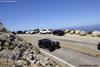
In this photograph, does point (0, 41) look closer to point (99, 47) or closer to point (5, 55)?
point (5, 55)

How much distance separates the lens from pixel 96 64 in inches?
1111

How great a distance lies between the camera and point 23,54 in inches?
958

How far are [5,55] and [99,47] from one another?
871 inches

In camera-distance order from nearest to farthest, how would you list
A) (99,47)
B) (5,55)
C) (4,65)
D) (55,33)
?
(4,65) < (5,55) < (99,47) < (55,33)

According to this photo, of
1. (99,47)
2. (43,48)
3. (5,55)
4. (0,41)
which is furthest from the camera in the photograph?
(43,48)

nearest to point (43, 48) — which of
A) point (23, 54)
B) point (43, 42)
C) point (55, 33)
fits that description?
point (43, 42)

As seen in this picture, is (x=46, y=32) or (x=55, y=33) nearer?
(x=55, y=33)

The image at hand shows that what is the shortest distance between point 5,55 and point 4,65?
14.1 feet

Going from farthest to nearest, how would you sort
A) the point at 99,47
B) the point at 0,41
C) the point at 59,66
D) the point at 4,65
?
the point at 99,47
the point at 59,66
the point at 0,41
the point at 4,65

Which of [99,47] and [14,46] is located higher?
[14,46]

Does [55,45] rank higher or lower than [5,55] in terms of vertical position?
lower

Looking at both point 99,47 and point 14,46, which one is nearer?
point 14,46

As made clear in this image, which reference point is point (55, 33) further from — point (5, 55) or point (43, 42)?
point (5, 55)

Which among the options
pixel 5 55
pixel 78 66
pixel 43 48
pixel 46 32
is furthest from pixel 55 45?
pixel 46 32
